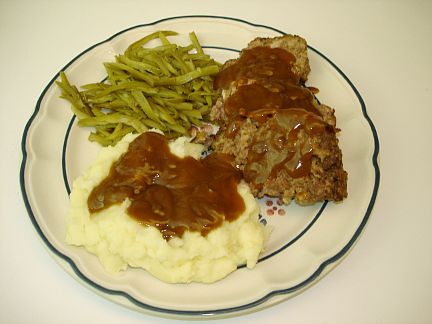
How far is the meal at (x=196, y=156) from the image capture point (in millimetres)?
4359

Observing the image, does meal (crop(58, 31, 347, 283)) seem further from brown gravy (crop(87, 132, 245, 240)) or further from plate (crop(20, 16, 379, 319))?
plate (crop(20, 16, 379, 319))

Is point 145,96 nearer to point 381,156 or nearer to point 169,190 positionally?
point 169,190

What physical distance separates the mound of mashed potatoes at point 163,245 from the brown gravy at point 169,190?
Answer: 84mm

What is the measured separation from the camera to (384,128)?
639cm

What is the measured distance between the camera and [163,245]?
4211 millimetres

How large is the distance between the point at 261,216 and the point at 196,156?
3.54 ft

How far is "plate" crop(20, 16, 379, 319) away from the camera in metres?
4.25

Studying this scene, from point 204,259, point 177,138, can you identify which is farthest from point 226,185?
point 177,138

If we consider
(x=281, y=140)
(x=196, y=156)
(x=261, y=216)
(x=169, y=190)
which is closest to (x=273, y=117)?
(x=281, y=140)

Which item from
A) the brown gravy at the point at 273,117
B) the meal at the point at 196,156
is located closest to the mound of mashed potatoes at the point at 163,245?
the meal at the point at 196,156

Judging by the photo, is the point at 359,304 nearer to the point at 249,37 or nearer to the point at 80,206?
the point at 80,206

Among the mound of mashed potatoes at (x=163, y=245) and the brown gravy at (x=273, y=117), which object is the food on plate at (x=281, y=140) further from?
the mound of mashed potatoes at (x=163, y=245)

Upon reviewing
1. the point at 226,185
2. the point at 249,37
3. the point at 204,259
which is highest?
the point at 249,37

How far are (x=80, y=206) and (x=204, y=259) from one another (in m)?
1.49
